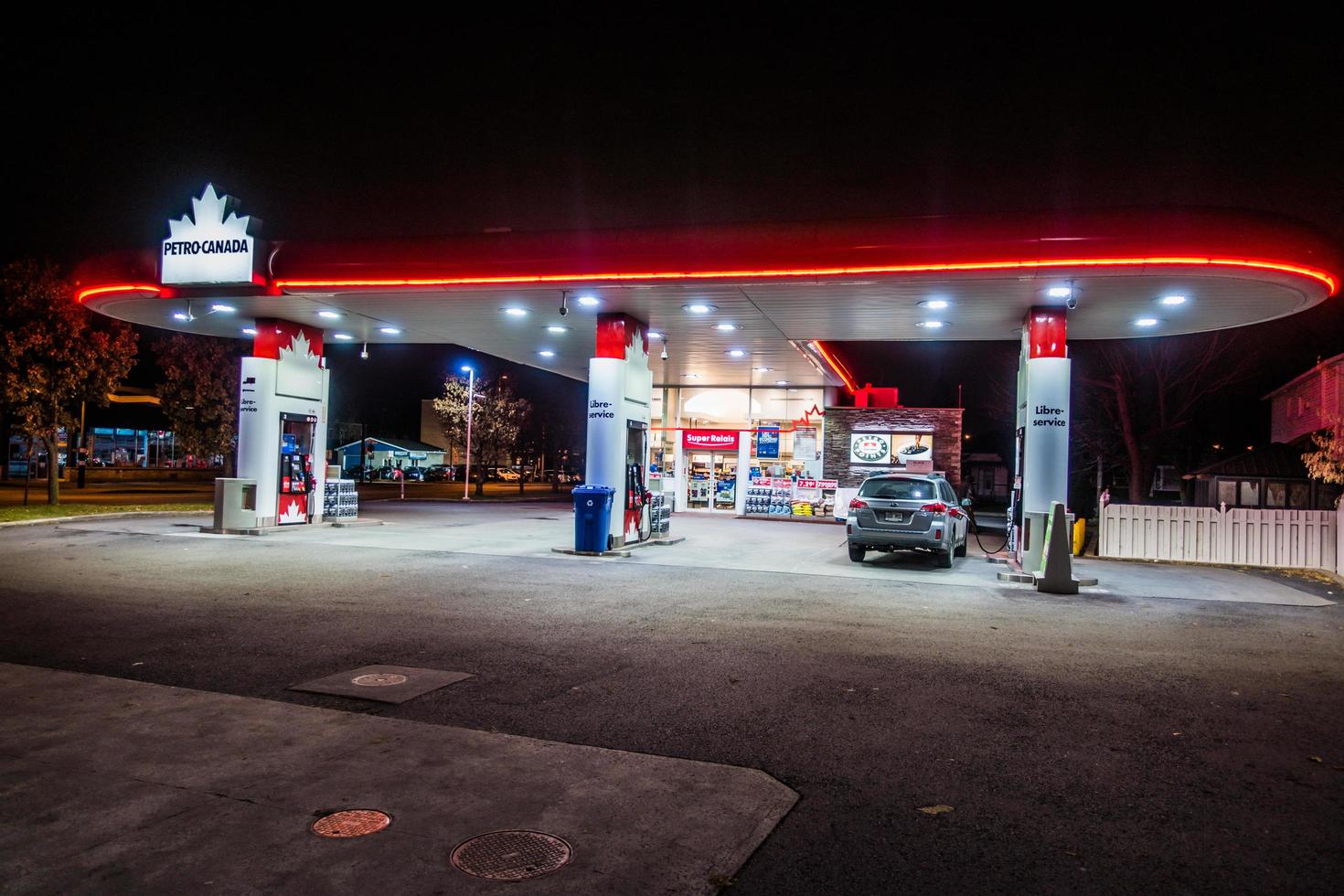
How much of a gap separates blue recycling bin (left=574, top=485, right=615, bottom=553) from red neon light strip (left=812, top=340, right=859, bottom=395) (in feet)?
26.9

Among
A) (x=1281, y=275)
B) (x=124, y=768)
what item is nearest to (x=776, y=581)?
(x=1281, y=275)

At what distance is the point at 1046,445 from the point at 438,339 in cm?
1436

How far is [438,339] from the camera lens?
21391mm

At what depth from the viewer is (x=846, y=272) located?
12.6 meters

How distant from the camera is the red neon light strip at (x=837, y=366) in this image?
22631mm

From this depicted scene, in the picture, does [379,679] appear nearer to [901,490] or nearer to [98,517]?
[901,490]

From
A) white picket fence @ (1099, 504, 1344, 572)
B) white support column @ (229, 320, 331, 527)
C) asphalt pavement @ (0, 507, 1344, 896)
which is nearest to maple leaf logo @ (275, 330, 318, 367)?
white support column @ (229, 320, 331, 527)

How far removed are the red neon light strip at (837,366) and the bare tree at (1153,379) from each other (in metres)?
7.98

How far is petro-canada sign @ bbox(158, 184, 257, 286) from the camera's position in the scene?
1505 cm

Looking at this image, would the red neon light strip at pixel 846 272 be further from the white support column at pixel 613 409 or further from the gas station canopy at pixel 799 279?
the white support column at pixel 613 409

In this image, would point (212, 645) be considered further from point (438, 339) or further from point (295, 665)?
point (438, 339)

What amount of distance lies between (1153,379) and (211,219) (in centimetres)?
2885

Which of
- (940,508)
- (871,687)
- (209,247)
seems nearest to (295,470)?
(209,247)

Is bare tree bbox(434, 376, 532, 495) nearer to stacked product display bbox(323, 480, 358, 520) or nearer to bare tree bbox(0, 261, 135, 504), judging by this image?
bare tree bbox(0, 261, 135, 504)
